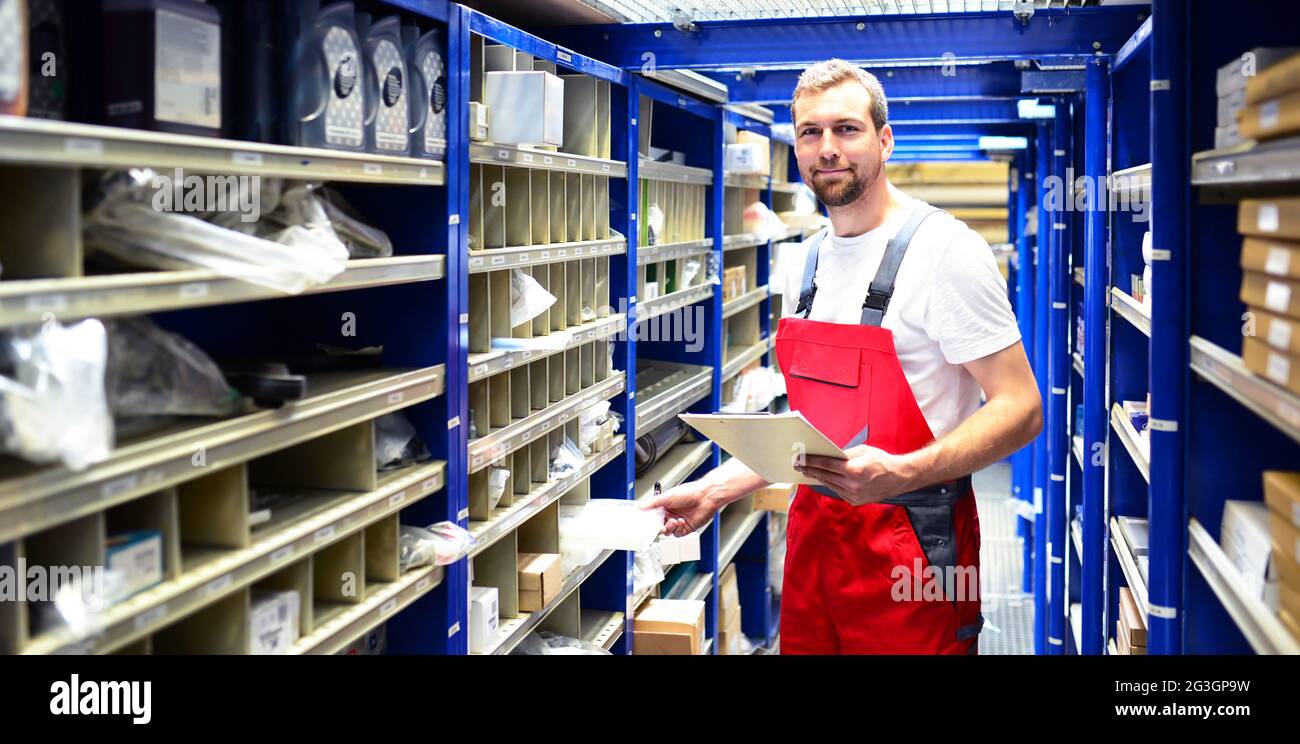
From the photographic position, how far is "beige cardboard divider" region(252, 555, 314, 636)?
243 centimetres

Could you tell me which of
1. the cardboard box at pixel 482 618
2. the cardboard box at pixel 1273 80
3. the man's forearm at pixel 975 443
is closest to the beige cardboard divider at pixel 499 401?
the cardboard box at pixel 482 618

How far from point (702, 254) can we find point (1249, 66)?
146 inches

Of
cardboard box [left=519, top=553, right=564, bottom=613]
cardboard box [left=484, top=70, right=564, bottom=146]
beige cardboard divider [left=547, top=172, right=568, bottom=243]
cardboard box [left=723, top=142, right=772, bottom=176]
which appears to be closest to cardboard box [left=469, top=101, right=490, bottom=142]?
cardboard box [left=484, top=70, right=564, bottom=146]

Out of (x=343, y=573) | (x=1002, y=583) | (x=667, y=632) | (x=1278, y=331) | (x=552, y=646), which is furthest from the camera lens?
(x=1002, y=583)

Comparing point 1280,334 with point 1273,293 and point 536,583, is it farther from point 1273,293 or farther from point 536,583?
point 536,583

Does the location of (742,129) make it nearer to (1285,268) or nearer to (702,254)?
(702,254)

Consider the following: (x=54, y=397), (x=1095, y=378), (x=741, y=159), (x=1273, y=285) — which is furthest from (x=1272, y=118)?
(x=741, y=159)

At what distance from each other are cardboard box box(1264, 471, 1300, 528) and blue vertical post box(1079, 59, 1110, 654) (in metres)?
2.57

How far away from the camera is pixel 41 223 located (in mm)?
1756

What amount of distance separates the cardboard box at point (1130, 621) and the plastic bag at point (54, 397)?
306 cm

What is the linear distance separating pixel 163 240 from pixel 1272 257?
1.87m

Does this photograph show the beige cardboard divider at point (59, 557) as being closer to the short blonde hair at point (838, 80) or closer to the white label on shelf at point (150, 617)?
the white label on shelf at point (150, 617)
